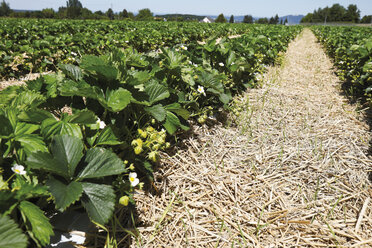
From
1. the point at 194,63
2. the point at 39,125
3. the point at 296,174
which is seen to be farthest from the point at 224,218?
the point at 194,63

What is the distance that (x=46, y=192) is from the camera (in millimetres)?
884

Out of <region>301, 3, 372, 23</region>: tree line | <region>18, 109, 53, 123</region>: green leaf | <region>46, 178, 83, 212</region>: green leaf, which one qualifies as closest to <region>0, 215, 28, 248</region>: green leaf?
<region>46, 178, 83, 212</region>: green leaf

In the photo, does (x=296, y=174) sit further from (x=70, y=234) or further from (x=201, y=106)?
(x=70, y=234)

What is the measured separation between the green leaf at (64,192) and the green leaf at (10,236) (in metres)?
0.13

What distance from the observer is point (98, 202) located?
0.98 m

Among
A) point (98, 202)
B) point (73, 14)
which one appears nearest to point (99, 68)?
point (98, 202)

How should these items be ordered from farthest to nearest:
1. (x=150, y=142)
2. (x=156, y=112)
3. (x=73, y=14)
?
(x=73, y=14) < (x=156, y=112) < (x=150, y=142)

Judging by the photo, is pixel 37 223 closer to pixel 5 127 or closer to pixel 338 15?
pixel 5 127

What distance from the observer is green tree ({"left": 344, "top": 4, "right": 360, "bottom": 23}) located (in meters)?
78.7

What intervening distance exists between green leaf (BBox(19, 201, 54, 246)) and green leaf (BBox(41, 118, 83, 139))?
1.13 ft

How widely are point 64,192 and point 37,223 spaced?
0.13 metres

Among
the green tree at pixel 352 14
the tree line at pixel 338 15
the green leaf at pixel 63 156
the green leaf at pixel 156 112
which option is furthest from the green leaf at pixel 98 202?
the green tree at pixel 352 14

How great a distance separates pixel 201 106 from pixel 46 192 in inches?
72.3

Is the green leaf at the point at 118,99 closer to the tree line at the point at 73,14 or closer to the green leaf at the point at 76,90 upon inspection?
the green leaf at the point at 76,90
